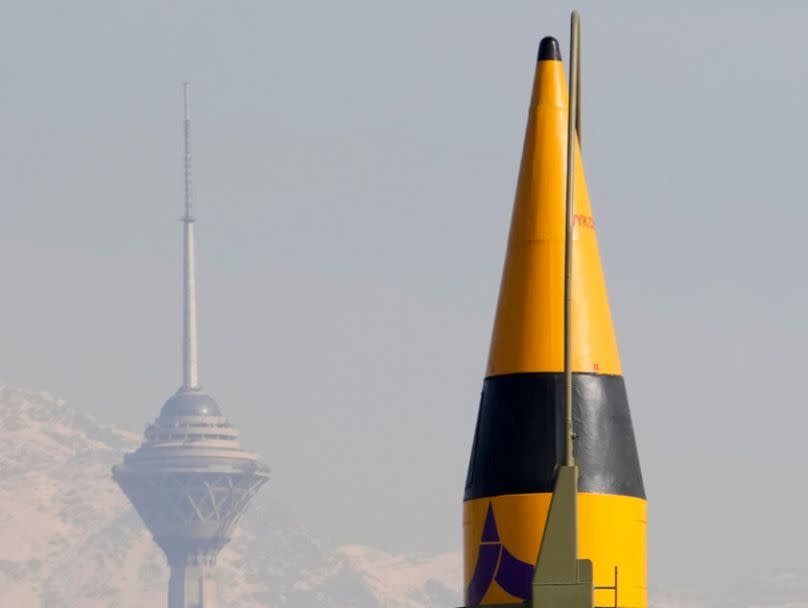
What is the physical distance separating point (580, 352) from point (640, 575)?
2.49 m

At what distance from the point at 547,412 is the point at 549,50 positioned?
4.34 meters

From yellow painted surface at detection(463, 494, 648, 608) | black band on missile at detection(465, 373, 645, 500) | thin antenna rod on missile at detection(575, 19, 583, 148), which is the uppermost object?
thin antenna rod on missile at detection(575, 19, 583, 148)

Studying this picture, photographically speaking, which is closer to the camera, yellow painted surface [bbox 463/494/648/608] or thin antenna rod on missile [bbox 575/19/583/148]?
thin antenna rod on missile [bbox 575/19/583/148]

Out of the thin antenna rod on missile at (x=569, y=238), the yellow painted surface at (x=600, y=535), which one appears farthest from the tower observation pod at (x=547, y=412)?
the thin antenna rod on missile at (x=569, y=238)

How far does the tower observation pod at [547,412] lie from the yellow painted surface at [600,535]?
1 cm

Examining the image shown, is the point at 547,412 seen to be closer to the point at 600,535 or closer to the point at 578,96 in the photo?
the point at 600,535

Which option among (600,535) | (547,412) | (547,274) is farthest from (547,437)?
(547,274)

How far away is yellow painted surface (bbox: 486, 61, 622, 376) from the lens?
30.4 m

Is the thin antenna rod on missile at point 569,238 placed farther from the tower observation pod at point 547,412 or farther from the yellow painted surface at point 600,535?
the yellow painted surface at point 600,535

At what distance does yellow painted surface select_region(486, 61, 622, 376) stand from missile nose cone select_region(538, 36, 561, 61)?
0.62 m

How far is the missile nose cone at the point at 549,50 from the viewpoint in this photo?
3177cm

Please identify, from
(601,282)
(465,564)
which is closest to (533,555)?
(465,564)

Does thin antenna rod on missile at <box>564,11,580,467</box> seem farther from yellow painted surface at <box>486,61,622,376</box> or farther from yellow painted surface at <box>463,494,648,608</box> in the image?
yellow painted surface at <box>463,494,648,608</box>

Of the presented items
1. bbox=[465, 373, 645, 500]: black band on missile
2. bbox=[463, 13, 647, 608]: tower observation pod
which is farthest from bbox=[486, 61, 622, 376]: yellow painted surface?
bbox=[465, 373, 645, 500]: black band on missile
